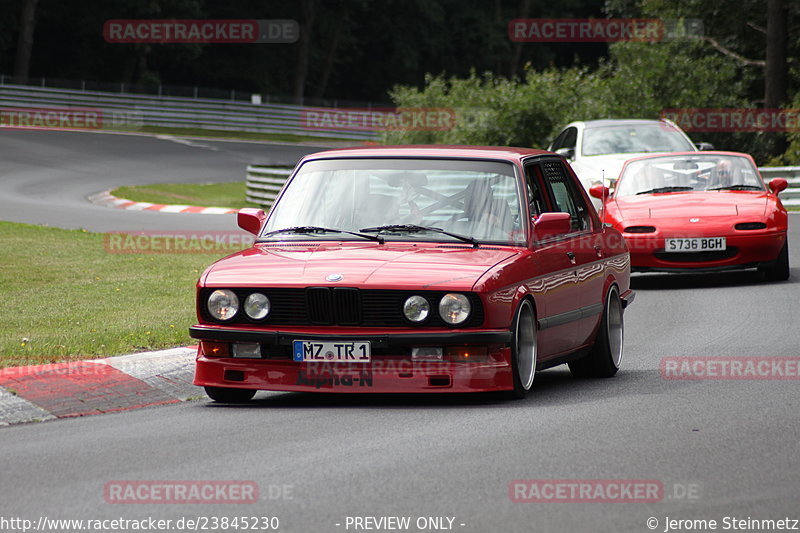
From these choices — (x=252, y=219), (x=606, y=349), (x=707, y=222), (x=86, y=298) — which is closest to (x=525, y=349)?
(x=606, y=349)

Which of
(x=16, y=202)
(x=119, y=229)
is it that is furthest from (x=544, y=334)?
(x=16, y=202)

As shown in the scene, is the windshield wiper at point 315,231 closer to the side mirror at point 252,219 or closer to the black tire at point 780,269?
the side mirror at point 252,219

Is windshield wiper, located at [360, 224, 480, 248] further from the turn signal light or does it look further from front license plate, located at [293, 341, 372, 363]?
front license plate, located at [293, 341, 372, 363]

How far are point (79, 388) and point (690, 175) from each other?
384 inches

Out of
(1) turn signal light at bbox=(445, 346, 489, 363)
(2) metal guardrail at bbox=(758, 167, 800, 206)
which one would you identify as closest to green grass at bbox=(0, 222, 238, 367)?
(1) turn signal light at bbox=(445, 346, 489, 363)

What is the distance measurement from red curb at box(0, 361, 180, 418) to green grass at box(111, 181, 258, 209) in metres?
22.8

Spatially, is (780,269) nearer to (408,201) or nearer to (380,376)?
(408,201)

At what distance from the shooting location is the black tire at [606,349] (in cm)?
921

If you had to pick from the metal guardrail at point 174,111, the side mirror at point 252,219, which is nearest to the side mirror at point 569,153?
the side mirror at point 252,219

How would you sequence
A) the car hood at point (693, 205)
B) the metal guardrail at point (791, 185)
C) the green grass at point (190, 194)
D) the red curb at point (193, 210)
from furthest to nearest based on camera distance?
the green grass at point (190, 194)
the metal guardrail at point (791, 185)
the red curb at point (193, 210)
the car hood at point (693, 205)

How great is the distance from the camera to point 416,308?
7520 millimetres

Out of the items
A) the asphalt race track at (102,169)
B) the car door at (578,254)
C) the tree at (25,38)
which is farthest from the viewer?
the tree at (25,38)

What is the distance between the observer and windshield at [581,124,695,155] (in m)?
20.3

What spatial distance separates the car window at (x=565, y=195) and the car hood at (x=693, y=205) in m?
5.86
